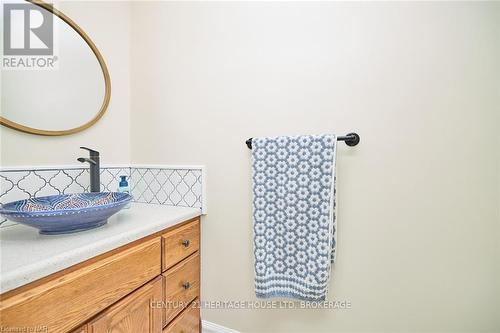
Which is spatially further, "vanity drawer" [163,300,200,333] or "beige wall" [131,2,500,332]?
"vanity drawer" [163,300,200,333]

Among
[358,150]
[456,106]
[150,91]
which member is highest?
[150,91]

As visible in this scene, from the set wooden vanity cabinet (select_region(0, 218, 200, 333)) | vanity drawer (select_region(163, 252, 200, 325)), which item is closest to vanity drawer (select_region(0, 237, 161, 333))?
wooden vanity cabinet (select_region(0, 218, 200, 333))

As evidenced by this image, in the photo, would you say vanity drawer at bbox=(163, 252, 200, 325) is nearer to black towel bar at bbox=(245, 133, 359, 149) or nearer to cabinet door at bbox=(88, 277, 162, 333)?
cabinet door at bbox=(88, 277, 162, 333)

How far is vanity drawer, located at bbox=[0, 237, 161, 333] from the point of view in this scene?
513 millimetres

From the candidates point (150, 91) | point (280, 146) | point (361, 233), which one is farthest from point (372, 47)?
point (150, 91)

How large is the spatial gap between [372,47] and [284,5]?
45cm

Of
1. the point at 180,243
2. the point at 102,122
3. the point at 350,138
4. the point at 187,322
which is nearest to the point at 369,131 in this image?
the point at 350,138

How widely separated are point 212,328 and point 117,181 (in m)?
0.98

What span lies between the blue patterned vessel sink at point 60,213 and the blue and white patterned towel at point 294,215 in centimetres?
58

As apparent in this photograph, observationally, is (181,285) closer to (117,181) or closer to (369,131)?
(117,181)

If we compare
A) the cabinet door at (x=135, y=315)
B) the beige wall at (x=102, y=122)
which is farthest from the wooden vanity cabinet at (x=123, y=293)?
the beige wall at (x=102, y=122)

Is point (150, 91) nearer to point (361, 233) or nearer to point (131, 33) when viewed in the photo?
point (131, 33)

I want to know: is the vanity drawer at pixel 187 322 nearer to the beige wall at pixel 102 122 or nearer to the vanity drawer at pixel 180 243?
the vanity drawer at pixel 180 243

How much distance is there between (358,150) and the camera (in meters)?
0.95
